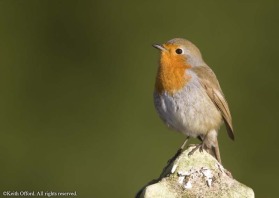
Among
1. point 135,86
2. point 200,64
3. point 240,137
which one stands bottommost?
point 240,137

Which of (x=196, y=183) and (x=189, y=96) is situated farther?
(x=189, y=96)

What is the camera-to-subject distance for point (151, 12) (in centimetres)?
688

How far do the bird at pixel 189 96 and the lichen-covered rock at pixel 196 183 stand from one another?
187cm

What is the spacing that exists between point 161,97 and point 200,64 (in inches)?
20.7

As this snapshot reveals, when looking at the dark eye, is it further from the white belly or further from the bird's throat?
the white belly

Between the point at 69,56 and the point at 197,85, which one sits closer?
the point at 197,85

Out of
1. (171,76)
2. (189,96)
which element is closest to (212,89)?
(189,96)

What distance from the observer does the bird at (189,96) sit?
15.3ft

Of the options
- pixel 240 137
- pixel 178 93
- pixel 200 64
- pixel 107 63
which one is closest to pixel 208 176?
pixel 178 93

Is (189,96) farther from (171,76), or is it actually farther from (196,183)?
(196,183)

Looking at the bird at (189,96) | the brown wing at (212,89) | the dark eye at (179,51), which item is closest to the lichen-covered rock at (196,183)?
the bird at (189,96)

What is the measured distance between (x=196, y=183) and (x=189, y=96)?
217 centimetres

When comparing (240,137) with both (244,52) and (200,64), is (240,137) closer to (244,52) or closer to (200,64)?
(244,52)

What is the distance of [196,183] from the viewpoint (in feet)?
8.43
